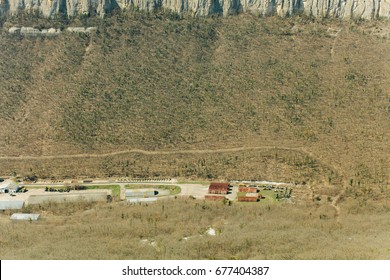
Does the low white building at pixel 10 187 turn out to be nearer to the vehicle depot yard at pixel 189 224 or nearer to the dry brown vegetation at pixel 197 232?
the vehicle depot yard at pixel 189 224

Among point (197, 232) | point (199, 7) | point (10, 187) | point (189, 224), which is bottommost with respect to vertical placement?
point (197, 232)

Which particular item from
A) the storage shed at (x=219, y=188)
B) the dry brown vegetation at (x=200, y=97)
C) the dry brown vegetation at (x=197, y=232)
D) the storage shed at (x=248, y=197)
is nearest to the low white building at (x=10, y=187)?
the dry brown vegetation at (x=200, y=97)

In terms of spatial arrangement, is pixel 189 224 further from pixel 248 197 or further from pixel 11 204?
pixel 11 204

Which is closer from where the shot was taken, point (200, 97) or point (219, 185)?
point (219, 185)

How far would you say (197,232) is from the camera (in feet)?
216

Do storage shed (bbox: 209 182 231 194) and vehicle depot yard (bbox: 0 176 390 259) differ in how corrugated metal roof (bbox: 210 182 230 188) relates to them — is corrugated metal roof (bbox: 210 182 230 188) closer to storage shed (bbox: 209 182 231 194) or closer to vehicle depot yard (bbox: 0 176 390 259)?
storage shed (bbox: 209 182 231 194)

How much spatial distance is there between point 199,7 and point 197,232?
3917 cm

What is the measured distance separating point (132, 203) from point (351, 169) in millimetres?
A: 20987

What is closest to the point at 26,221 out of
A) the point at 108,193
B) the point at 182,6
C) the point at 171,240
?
the point at 108,193

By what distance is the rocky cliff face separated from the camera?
9694 centimetres

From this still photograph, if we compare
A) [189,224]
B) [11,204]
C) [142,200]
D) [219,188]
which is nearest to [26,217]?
[11,204]

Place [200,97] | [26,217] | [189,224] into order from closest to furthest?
[189,224] → [26,217] → [200,97]

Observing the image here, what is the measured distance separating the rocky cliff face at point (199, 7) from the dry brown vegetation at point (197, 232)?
107 feet

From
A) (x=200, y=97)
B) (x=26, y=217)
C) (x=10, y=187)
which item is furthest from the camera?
(x=200, y=97)
